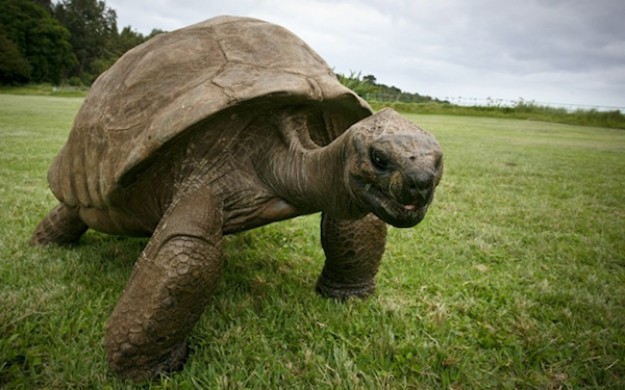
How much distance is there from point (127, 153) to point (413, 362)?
5.45 feet

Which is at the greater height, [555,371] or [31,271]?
[555,371]

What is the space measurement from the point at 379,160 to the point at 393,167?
7 centimetres

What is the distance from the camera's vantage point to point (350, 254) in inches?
96.9

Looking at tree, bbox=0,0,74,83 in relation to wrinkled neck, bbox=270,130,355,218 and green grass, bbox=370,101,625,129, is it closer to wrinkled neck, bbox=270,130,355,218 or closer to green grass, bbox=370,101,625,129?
green grass, bbox=370,101,625,129

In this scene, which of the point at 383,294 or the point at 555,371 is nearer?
the point at 555,371

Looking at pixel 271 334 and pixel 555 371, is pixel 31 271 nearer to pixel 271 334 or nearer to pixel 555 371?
pixel 271 334

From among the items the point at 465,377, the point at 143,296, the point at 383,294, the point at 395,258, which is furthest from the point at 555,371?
the point at 143,296

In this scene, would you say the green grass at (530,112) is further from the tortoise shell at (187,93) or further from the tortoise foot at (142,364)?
the tortoise foot at (142,364)

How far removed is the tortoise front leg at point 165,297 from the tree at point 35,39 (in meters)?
62.0

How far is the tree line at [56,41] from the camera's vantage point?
5344 cm

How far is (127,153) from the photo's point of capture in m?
2.08

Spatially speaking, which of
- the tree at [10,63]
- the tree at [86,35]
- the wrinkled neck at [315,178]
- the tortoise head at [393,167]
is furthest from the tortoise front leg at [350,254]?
the tree at [86,35]

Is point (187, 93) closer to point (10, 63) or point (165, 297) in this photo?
point (165, 297)

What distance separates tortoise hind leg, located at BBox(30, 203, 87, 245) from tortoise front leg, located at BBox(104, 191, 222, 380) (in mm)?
1599
